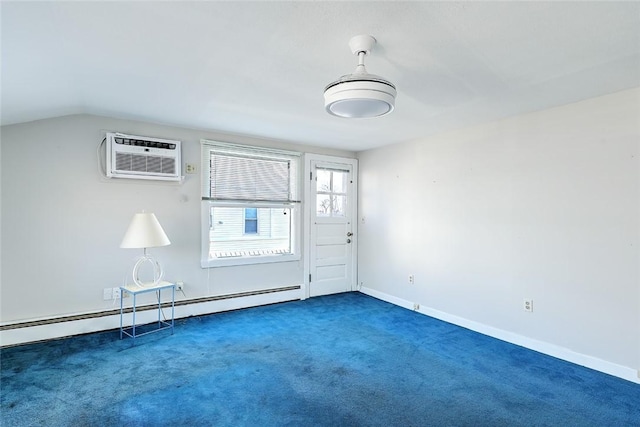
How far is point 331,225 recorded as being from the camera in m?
5.29

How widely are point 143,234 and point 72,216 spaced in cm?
82

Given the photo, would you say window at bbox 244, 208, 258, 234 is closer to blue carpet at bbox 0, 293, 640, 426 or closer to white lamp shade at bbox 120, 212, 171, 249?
white lamp shade at bbox 120, 212, 171, 249

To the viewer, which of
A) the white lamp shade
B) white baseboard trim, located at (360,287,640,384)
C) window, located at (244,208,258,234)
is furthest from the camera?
window, located at (244,208,258,234)

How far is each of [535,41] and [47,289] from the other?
15.0 feet

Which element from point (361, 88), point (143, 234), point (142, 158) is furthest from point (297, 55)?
point (142, 158)

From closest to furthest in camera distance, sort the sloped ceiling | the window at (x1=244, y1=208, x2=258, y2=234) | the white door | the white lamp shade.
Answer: the sloped ceiling, the white lamp shade, the window at (x1=244, y1=208, x2=258, y2=234), the white door

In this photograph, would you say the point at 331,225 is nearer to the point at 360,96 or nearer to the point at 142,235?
the point at 142,235

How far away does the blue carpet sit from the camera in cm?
213

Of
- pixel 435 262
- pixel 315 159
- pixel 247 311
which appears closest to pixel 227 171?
pixel 315 159

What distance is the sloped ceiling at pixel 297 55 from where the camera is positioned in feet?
5.41

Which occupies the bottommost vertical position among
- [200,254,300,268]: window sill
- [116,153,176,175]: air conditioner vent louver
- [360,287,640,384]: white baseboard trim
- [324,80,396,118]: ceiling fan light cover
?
[360,287,640,384]: white baseboard trim

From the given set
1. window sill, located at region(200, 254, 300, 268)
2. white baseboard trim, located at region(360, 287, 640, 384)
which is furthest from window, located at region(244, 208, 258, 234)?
white baseboard trim, located at region(360, 287, 640, 384)

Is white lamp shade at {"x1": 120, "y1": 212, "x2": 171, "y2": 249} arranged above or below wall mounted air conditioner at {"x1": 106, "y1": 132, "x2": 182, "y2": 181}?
below

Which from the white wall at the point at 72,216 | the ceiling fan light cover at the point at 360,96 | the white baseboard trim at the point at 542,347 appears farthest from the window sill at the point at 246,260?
the ceiling fan light cover at the point at 360,96
